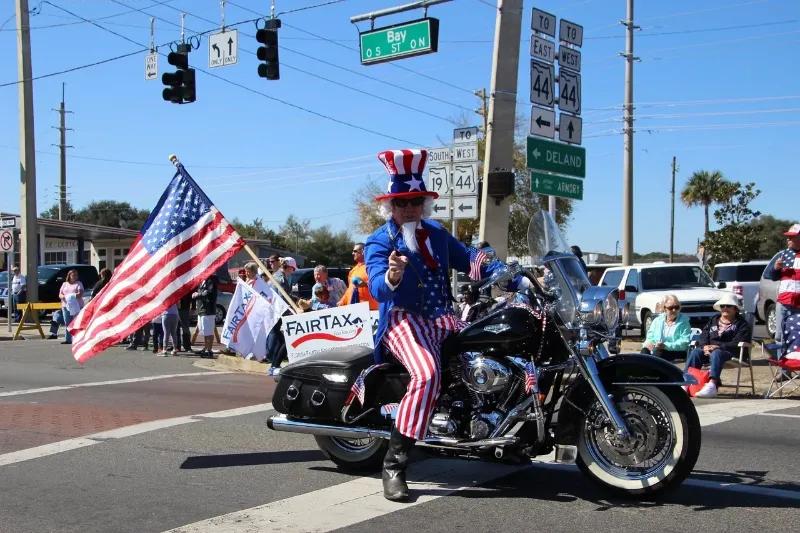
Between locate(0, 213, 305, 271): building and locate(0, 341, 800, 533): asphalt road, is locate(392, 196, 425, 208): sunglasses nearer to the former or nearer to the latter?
locate(0, 341, 800, 533): asphalt road

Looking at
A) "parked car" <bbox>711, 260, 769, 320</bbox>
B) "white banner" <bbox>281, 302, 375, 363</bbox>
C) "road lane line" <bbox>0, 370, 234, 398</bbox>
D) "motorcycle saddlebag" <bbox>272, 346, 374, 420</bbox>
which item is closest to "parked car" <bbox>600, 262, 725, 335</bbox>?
"parked car" <bbox>711, 260, 769, 320</bbox>

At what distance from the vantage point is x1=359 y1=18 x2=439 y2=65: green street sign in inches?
605

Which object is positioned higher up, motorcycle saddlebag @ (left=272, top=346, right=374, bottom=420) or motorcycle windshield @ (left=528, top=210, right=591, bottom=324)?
motorcycle windshield @ (left=528, top=210, right=591, bottom=324)

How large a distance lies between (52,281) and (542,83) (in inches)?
836

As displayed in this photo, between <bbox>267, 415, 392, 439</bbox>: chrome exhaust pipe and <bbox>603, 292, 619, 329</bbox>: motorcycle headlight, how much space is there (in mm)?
1584

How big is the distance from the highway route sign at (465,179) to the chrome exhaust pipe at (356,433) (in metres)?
8.94

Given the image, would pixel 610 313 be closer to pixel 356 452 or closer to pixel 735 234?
pixel 356 452

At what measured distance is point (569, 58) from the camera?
50.4 feet

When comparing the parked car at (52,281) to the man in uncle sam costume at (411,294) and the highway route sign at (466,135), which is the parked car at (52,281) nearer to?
the highway route sign at (466,135)

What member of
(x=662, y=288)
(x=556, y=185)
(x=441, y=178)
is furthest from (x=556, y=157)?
(x=662, y=288)

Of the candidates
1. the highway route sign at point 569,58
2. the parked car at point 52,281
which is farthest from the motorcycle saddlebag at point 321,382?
the parked car at point 52,281

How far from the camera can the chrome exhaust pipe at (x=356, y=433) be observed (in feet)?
17.3

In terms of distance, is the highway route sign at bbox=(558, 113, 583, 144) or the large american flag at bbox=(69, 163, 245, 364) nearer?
the large american flag at bbox=(69, 163, 245, 364)

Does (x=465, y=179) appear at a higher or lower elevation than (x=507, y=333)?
higher
